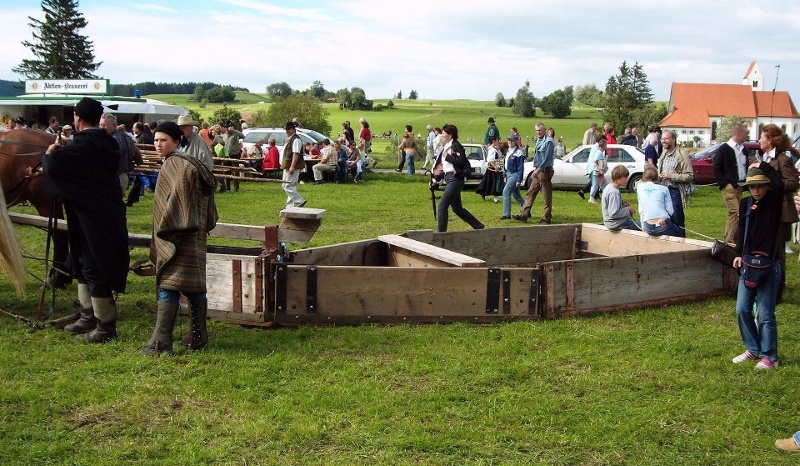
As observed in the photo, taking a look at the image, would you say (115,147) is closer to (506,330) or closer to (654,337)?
(506,330)

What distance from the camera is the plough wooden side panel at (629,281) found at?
7672 mm

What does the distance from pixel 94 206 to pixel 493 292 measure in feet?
11.8

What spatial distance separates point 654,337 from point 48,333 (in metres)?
5.45

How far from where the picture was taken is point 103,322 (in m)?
6.80

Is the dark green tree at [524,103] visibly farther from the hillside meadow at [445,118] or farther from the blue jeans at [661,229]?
the blue jeans at [661,229]

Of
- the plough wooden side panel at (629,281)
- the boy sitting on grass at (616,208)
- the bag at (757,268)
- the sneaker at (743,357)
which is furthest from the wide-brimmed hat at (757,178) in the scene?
the boy sitting on grass at (616,208)

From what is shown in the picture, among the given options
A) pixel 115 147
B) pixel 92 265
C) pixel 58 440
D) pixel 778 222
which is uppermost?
pixel 115 147

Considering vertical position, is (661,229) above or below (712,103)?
below

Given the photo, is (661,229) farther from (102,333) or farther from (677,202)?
(102,333)

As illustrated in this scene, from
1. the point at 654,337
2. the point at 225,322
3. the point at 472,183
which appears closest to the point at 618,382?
the point at 654,337

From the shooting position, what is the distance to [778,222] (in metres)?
6.37

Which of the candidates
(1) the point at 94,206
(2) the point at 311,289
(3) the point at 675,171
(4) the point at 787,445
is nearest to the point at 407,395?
(2) the point at 311,289

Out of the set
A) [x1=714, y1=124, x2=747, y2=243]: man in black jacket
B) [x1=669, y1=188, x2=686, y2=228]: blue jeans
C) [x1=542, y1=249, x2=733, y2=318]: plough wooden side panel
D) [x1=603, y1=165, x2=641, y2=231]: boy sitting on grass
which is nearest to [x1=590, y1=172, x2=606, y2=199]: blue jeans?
[x1=669, y1=188, x2=686, y2=228]: blue jeans

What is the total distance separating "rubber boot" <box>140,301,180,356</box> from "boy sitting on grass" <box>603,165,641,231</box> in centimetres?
588
